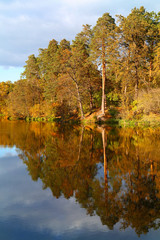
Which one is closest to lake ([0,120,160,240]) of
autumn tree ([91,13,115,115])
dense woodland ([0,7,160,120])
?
dense woodland ([0,7,160,120])

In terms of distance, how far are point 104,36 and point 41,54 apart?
111 ft

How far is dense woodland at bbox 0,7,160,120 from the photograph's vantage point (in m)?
30.6

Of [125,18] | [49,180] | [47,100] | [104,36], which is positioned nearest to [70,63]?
[104,36]

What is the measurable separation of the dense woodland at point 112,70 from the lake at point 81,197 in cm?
1991

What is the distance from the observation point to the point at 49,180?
25.5 feet

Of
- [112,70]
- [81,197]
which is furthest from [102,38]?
[81,197]

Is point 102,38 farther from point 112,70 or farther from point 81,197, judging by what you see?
point 81,197

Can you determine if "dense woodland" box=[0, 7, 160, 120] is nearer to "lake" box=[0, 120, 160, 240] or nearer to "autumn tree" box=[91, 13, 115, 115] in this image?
"autumn tree" box=[91, 13, 115, 115]

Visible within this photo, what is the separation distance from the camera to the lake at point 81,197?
15.6 ft

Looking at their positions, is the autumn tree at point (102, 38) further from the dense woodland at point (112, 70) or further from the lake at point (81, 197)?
the lake at point (81, 197)

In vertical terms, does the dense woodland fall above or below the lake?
above

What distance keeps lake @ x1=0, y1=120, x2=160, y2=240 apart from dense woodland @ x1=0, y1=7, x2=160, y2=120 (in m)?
19.9

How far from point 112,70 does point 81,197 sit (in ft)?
97.0

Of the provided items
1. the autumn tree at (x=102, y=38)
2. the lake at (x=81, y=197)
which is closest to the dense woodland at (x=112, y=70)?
the autumn tree at (x=102, y=38)
